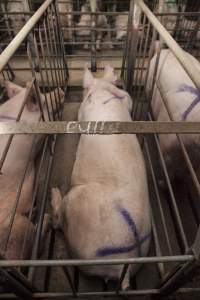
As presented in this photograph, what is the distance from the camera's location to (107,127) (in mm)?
637

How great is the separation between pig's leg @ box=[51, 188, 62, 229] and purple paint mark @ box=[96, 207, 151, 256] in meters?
0.47

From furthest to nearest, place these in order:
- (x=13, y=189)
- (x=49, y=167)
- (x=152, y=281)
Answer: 1. (x=49, y=167)
2. (x=13, y=189)
3. (x=152, y=281)

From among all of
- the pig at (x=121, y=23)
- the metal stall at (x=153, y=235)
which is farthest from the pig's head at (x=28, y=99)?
the pig at (x=121, y=23)

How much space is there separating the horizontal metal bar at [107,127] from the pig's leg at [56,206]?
0.91 m

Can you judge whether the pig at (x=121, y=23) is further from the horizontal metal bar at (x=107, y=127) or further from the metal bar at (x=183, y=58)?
the horizontal metal bar at (x=107, y=127)

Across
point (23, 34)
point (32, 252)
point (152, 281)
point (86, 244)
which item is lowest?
point (152, 281)

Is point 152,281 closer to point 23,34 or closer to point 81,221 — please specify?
point 81,221

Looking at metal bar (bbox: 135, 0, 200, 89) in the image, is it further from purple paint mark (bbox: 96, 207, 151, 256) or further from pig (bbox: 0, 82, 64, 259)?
pig (bbox: 0, 82, 64, 259)

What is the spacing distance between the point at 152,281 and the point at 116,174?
633mm

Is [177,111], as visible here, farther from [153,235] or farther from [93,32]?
[93,32]

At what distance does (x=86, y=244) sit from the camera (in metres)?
1.07

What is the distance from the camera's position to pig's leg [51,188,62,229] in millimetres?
1441

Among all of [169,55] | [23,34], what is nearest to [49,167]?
[23,34]

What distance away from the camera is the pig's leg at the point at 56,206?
1441 mm
